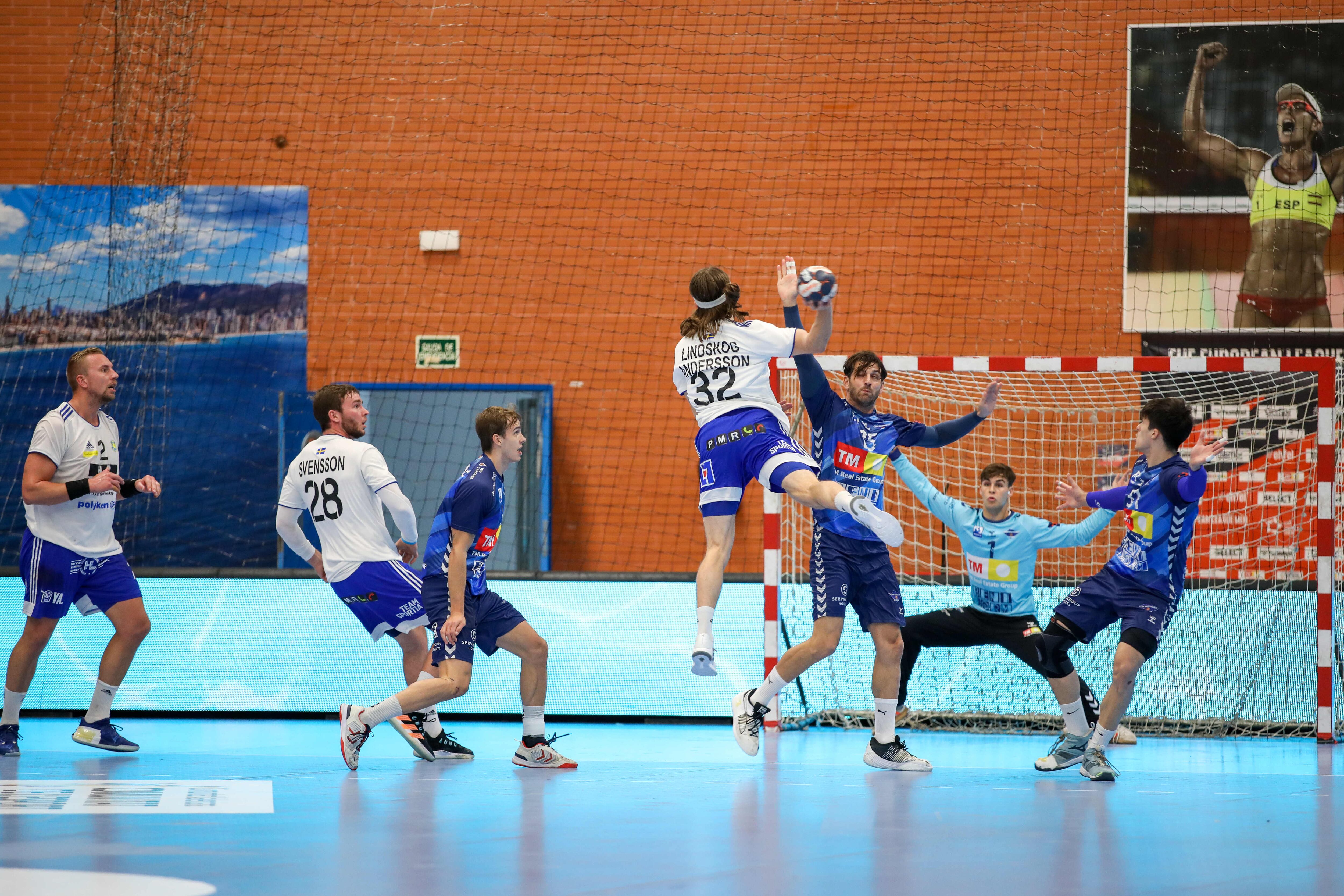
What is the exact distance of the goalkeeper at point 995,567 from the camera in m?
7.38

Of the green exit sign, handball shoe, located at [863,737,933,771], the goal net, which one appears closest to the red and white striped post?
Answer: the goal net

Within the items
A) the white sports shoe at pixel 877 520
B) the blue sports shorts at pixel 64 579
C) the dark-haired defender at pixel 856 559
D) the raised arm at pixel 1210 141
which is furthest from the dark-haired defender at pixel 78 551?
the raised arm at pixel 1210 141

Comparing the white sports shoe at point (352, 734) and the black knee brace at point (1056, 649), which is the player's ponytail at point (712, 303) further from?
the white sports shoe at point (352, 734)

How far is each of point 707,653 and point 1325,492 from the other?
457 centimetres

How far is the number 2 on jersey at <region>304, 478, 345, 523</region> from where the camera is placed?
6707 mm

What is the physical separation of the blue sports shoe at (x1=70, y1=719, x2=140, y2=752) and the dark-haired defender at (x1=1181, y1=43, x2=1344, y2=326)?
11.2 metres

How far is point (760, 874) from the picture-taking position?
3953mm

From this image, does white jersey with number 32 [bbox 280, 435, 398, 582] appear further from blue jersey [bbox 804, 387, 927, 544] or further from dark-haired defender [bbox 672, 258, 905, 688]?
blue jersey [bbox 804, 387, 927, 544]

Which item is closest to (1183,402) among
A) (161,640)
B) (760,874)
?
(760,874)

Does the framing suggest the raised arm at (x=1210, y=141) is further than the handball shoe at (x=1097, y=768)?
Yes

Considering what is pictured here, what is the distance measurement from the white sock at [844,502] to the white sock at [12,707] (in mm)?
4762

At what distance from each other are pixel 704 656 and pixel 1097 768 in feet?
7.21

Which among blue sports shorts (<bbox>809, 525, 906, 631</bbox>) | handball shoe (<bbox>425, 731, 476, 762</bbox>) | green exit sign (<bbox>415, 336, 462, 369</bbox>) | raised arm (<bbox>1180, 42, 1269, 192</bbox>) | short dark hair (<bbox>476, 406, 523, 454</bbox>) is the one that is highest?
raised arm (<bbox>1180, 42, 1269, 192</bbox>)

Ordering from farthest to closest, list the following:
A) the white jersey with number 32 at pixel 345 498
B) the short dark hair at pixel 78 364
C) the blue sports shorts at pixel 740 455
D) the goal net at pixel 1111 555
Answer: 1. the goal net at pixel 1111 555
2. the short dark hair at pixel 78 364
3. the white jersey with number 32 at pixel 345 498
4. the blue sports shorts at pixel 740 455
